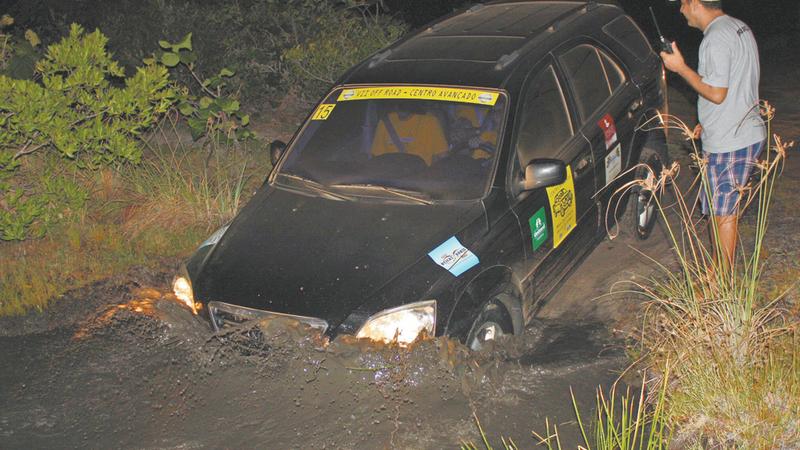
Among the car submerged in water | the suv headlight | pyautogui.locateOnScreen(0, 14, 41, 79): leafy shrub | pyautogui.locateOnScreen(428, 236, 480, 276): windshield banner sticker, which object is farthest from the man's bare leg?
pyautogui.locateOnScreen(0, 14, 41, 79): leafy shrub

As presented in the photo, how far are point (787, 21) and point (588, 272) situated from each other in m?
12.1

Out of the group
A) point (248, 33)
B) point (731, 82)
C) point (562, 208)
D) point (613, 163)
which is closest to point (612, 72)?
point (613, 163)

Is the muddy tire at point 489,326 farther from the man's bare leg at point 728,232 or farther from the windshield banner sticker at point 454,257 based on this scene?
the man's bare leg at point 728,232

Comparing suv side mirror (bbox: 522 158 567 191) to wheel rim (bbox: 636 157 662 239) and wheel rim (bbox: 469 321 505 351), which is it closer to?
wheel rim (bbox: 469 321 505 351)

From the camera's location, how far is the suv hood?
13.7 ft

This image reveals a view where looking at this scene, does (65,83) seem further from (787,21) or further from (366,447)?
(787,21)

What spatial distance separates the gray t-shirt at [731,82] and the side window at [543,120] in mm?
835

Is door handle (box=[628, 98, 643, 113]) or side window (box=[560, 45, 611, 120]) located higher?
side window (box=[560, 45, 611, 120])

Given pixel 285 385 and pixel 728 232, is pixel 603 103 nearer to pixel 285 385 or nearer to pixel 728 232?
pixel 728 232

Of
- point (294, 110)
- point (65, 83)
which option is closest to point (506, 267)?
point (65, 83)

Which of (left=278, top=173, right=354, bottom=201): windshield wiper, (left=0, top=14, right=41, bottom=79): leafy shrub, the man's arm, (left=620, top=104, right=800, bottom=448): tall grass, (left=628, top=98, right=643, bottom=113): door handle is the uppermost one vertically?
(left=0, top=14, right=41, bottom=79): leafy shrub

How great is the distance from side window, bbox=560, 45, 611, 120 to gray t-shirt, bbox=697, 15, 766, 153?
0.72m

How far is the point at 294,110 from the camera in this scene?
9617 mm

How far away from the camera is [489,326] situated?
4.43 metres
